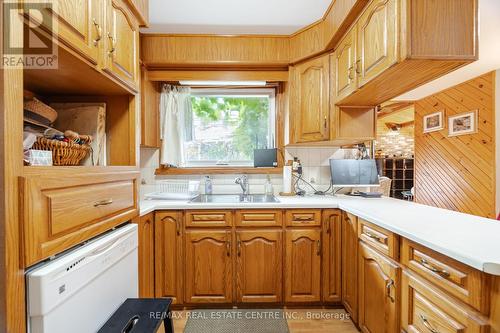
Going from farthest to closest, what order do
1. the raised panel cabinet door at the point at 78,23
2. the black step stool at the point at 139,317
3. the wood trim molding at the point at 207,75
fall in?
the wood trim molding at the point at 207,75 → the black step stool at the point at 139,317 → the raised panel cabinet door at the point at 78,23

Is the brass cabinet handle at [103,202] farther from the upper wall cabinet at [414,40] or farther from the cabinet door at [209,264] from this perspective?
the upper wall cabinet at [414,40]

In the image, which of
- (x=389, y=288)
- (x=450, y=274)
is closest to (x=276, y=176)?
(x=389, y=288)

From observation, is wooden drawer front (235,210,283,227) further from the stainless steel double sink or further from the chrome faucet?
the chrome faucet

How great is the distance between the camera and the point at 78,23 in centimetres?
102

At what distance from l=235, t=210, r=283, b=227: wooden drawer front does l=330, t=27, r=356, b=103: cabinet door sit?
105cm

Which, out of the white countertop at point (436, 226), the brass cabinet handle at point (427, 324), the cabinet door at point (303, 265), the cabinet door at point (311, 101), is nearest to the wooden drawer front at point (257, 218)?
the white countertop at point (436, 226)

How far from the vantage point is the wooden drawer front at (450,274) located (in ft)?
2.61

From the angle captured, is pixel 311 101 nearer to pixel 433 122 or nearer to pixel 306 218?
pixel 306 218

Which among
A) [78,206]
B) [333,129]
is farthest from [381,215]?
[78,206]

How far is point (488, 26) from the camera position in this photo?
94.8 inches

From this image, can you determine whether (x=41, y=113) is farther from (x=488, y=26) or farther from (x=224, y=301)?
(x=488, y=26)

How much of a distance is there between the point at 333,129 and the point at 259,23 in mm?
1121

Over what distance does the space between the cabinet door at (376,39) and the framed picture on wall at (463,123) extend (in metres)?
3.49

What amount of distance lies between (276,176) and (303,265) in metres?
0.90
